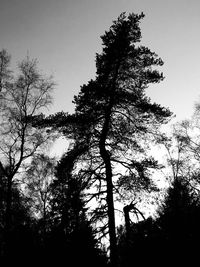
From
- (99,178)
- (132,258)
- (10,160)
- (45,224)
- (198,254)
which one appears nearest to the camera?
(198,254)

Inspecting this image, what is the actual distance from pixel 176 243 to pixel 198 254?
2.41 ft

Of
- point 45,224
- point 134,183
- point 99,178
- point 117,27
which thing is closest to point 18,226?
point 45,224

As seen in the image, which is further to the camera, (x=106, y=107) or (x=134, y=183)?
(x=106, y=107)

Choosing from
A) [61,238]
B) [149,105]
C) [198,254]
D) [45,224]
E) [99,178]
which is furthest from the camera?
[149,105]

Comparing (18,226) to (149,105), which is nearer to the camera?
(18,226)

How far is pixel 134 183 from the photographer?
10.9 meters

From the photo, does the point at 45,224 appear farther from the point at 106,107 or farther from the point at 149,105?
the point at 149,105

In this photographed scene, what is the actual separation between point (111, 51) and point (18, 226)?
10.1m

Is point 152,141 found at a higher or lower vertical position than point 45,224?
higher

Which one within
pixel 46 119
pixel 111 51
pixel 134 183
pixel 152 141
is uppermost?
pixel 111 51

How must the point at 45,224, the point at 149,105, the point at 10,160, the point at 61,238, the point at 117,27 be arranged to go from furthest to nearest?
the point at 10,160 < the point at 117,27 < the point at 149,105 < the point at 45,224 < the point at 61,238

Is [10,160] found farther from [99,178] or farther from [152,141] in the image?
[152,141]

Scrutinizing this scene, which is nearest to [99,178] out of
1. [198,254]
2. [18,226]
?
[18,226]

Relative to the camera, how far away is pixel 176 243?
763 cm
